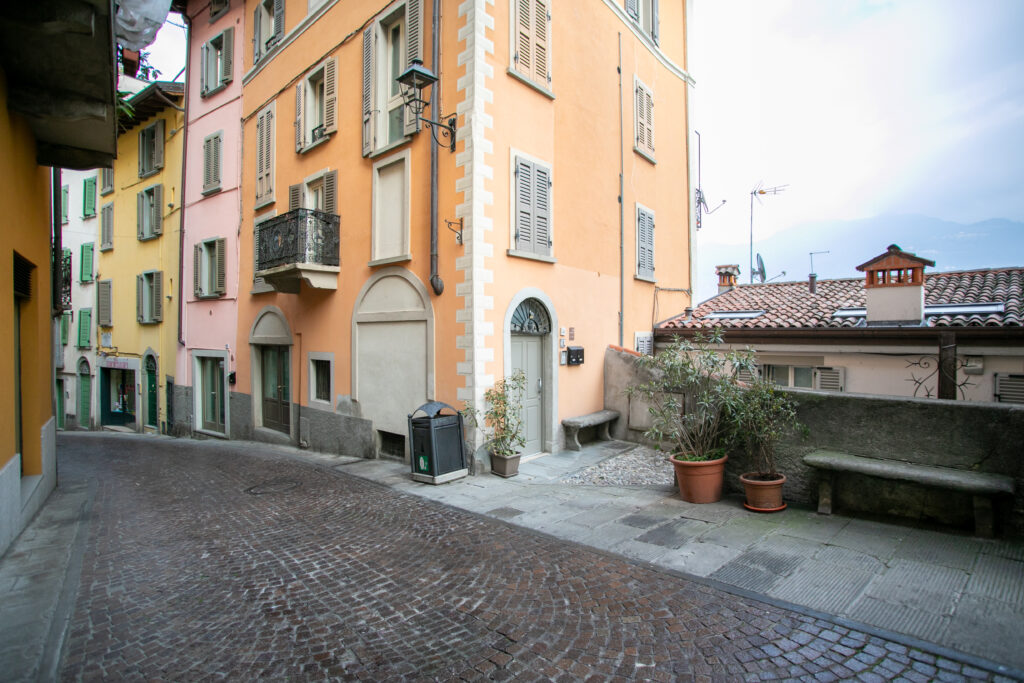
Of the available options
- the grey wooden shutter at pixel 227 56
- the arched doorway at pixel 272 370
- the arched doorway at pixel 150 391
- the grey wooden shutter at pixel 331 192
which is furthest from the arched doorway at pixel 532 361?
the arched doorway at pixel 150 391

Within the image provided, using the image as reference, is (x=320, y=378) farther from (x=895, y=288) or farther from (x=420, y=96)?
(x=895, y=288)

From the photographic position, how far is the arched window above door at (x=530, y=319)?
8.81 metres

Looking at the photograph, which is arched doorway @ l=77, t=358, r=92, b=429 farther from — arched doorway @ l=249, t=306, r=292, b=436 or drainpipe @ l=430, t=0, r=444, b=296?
drainpipe @ l=430, t=0, r=444, b=296

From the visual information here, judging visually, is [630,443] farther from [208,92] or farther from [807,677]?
[208,92]

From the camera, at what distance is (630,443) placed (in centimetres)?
1023

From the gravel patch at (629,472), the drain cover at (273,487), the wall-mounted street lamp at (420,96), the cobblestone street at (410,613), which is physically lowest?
the drain cover at (273,487)

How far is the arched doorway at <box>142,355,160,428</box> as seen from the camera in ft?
56.5

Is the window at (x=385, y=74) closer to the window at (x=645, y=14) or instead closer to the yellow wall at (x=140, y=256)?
the window at (x=645, y=14)

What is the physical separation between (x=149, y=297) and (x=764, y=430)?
1834cm

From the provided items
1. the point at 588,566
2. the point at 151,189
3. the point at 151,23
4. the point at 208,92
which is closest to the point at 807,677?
the point at 588,566

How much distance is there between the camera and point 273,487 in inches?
302

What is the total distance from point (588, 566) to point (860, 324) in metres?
8.49

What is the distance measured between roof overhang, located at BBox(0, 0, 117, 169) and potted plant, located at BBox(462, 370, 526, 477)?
18.2 feet

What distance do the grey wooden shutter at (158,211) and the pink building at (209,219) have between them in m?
1.51
